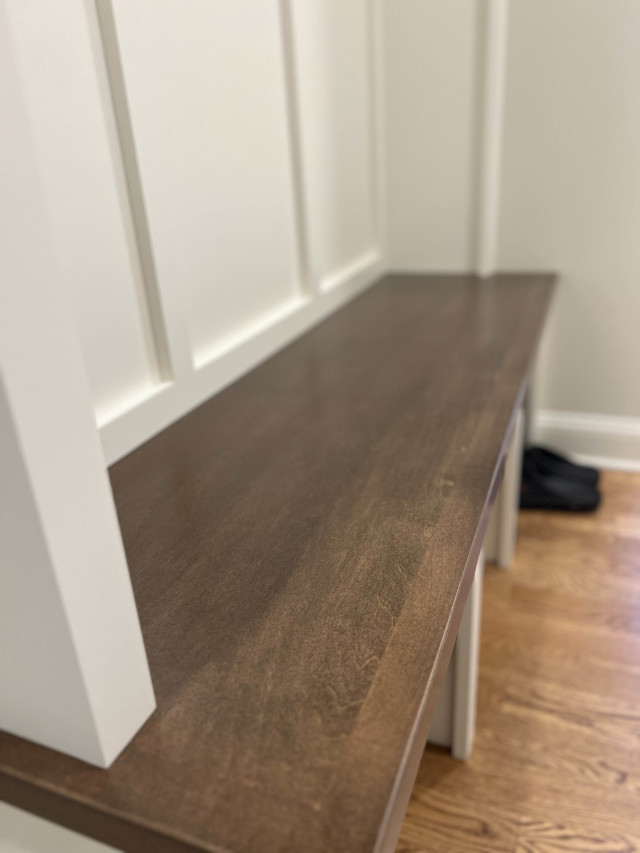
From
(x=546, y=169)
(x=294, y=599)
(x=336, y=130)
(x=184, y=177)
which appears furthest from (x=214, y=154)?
(x=546, y=169)

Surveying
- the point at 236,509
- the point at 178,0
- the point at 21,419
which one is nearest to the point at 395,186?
the point at 178,0

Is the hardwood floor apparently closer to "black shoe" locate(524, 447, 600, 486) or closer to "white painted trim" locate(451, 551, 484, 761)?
"white painted trim" locate(451, 551, 484, 761)

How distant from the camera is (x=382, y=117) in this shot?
1.93 meters

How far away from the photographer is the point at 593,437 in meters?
2.03

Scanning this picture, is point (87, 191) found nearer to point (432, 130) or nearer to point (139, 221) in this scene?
point (139, 221)

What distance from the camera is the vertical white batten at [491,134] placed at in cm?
175

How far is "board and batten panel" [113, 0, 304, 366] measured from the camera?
0.98 m

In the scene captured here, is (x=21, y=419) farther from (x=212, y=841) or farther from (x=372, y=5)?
(x=372, y=5)

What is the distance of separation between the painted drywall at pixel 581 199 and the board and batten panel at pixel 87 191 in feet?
4.22

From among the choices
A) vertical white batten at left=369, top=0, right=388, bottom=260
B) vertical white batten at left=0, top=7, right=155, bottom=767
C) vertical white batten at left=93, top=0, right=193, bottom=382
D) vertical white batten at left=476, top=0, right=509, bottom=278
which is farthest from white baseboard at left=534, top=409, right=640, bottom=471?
vertical white batten at left=0, top=7, right=155, bottom=767

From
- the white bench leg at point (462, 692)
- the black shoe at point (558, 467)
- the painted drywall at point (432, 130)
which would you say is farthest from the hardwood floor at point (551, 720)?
the painted drywall at point (432, 130)

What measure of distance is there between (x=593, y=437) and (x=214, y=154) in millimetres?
1413

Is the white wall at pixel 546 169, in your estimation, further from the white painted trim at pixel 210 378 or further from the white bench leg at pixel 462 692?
the white bench leg at pixel 462 692

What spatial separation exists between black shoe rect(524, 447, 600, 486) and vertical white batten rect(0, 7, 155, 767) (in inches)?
62.2
